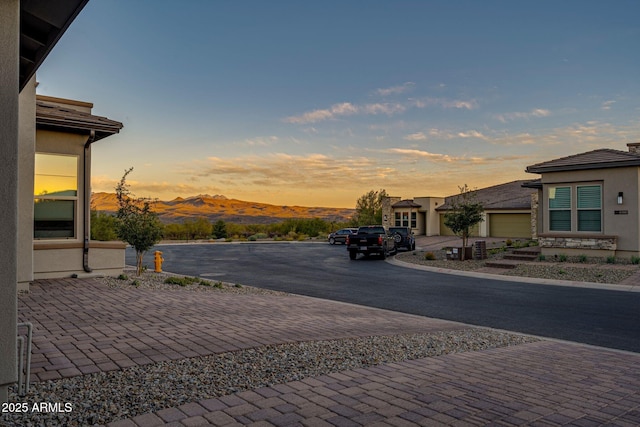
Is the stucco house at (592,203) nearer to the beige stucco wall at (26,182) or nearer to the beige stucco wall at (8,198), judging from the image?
the beige stucco wall at (26,182)

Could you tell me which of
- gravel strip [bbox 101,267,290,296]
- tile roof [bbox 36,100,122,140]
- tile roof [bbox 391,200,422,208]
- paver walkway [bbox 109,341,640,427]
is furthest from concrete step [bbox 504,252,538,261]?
tile roof [bbox 391,200,422,208]

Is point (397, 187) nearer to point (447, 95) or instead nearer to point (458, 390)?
point (447, 95)

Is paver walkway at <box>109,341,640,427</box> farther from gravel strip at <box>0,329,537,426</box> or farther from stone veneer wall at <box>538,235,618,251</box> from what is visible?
stone veneer wall at <box>538,235,618,251</box>

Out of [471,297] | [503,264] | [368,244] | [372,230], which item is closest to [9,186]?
[471,297]

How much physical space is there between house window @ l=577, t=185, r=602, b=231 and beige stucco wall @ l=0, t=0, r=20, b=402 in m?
21.8

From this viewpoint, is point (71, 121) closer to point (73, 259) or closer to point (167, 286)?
point (73, 259)

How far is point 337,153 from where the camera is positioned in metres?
29.7

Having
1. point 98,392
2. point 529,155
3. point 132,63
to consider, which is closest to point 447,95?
point 529,155

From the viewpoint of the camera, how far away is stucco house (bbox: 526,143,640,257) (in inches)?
754

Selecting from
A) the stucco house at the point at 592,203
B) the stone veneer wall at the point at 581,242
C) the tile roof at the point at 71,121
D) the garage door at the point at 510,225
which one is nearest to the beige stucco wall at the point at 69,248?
the tile roof at the point at 71,121

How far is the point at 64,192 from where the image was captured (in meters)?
12.5

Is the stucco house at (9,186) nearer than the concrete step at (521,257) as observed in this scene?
Yes

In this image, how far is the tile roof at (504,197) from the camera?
40.3 m

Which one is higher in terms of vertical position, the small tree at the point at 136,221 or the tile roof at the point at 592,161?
the tile roof at the point at 592,161
